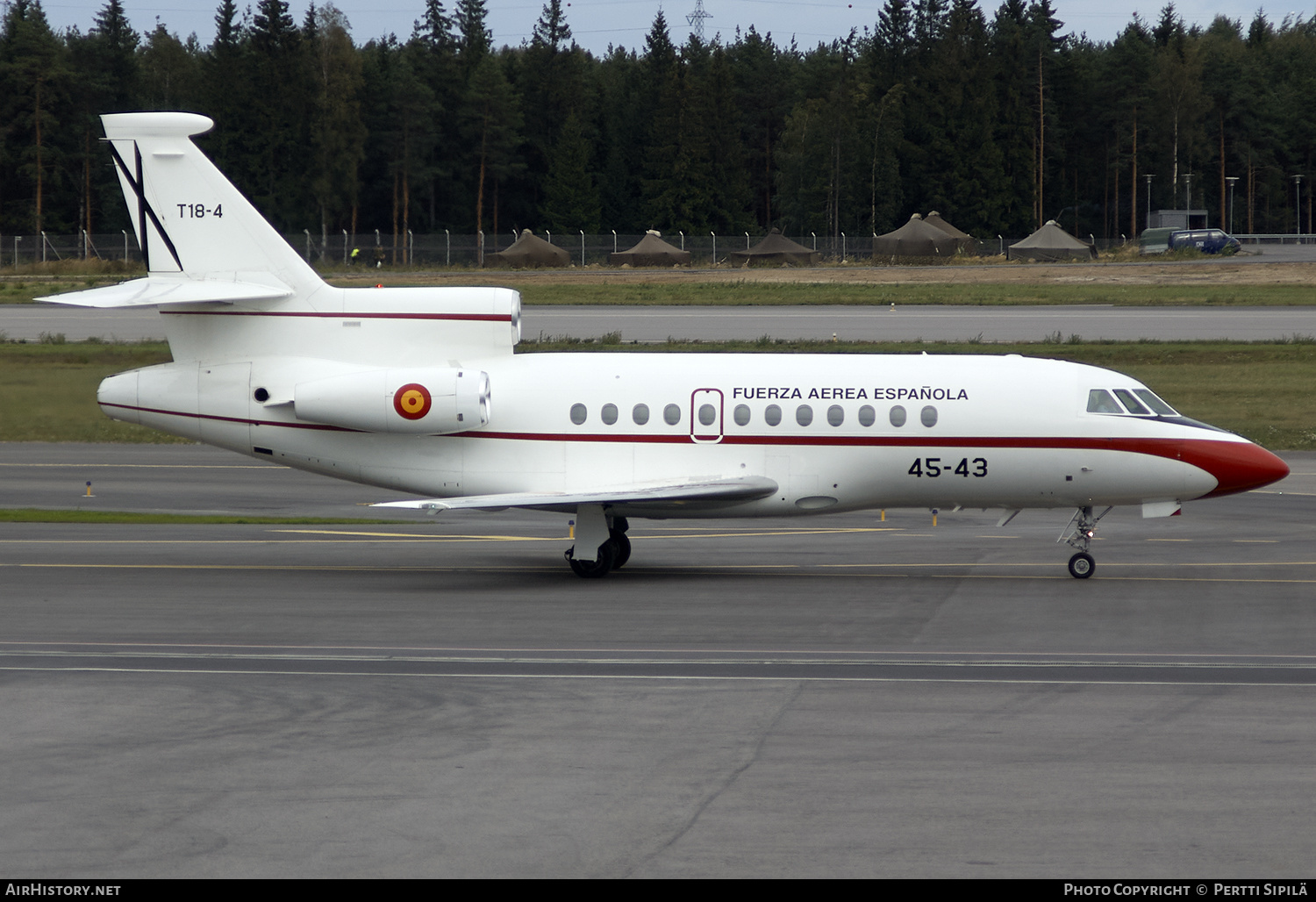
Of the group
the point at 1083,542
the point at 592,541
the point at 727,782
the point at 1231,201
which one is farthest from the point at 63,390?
the point at 1231,201

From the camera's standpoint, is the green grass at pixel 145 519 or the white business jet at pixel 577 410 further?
the green grass at pixel 145 519

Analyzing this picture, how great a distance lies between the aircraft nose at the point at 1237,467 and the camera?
21625 millimetres

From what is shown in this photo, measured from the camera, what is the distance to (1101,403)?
22.2 metres

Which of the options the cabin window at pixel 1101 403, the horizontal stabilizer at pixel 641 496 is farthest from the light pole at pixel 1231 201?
the horizontal stabilizer at pixel 641 496

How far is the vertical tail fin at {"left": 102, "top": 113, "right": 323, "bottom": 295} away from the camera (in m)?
23.1

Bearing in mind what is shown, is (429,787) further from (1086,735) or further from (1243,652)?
(1243,652)

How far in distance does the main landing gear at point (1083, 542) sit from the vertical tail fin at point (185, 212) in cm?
1294

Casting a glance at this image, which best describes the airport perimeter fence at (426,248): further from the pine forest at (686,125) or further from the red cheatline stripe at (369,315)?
the red cheatline stripe at (369,315)

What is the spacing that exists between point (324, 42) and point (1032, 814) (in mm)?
114931

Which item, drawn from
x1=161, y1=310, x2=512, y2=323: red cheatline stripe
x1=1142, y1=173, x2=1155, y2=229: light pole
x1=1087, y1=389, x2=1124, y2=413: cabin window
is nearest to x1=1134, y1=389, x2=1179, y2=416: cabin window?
x1=1087, y1=389, x2=1124, y2=413: cabin window

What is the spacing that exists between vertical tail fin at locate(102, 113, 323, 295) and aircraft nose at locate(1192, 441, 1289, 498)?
14.5m

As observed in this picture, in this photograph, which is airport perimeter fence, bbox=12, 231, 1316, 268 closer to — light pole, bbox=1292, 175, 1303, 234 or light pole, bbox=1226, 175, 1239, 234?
light pole, bbox=1226, 175, 1239, 234

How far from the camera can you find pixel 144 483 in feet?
104

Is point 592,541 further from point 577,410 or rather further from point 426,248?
point 426,248
